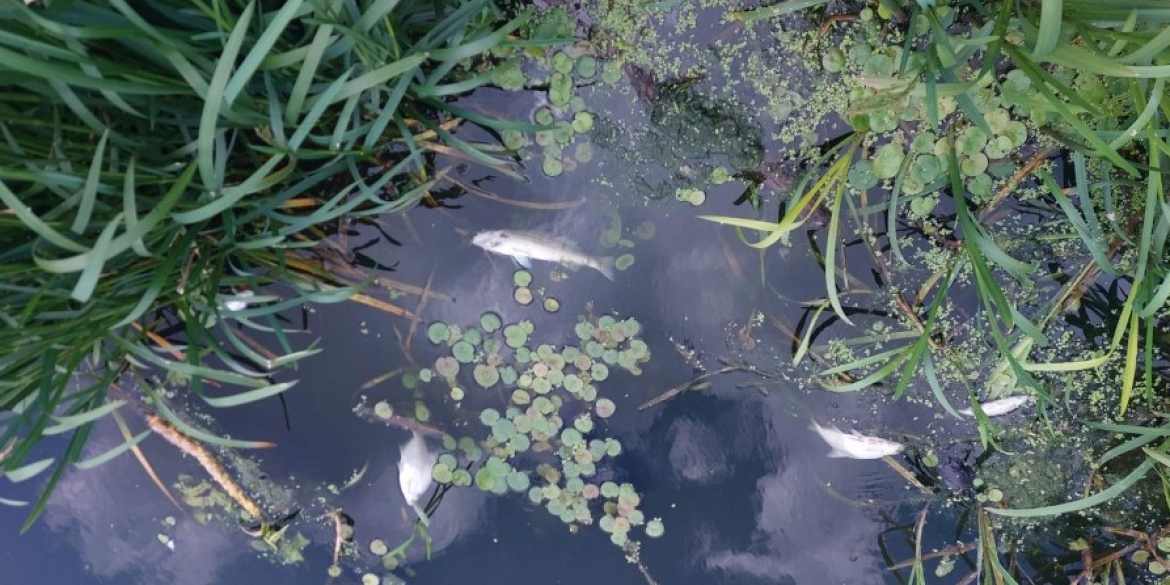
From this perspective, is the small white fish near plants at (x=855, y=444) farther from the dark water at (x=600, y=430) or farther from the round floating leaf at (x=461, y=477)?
the round floating leaf at (x=461, y=477)

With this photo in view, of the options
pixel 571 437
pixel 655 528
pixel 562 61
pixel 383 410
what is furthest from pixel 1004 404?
pixel 383 410

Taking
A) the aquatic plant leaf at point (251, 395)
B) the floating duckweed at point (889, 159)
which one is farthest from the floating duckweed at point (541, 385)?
the floating duckweed at point (889, 159)

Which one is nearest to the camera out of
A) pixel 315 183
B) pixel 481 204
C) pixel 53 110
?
pixel 53 110

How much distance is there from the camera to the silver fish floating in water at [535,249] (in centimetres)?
120

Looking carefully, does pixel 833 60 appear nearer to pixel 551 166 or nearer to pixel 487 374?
pixel 551 166

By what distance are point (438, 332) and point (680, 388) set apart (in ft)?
1.50

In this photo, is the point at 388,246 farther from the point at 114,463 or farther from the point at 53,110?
the point at 114,463

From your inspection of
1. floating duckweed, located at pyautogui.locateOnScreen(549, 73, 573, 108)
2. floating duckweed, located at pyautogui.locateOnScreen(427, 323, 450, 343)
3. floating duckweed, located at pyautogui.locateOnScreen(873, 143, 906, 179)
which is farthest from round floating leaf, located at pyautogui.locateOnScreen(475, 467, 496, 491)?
floating duckweed, located at pyautogui.locateOnScreen(873, 143, 906, 179)

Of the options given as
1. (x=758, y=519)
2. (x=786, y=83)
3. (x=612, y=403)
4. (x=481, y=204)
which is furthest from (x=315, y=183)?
(x=758, y=519)

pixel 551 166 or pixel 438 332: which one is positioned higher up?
pixel 551 166

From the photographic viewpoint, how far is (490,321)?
3.99ft

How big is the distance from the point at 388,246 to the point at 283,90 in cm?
33

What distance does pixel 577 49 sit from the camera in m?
1.14

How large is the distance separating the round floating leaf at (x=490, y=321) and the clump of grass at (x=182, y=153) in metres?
0.24
